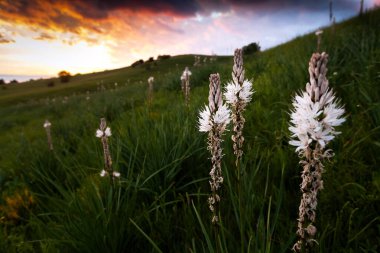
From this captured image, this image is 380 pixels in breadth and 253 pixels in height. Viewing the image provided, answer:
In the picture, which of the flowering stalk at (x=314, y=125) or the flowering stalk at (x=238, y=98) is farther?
the flowering stalk at (x=238, y=98)

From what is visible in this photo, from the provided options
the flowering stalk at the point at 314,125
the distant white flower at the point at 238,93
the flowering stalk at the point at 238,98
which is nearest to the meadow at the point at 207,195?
the flowering stalk at the point at 238,98

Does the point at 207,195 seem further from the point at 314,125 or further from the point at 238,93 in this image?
the point at 314,125

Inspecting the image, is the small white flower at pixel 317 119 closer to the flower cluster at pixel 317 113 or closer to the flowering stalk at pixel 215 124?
the flower cluster at pixel 317 113

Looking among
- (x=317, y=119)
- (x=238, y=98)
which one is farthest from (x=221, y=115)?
(x=317, y=119)

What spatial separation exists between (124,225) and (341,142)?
2.92 m

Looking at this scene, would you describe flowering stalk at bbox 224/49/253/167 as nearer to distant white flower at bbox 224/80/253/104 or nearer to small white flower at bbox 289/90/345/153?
distant white flower at bbox 224/80/253/104

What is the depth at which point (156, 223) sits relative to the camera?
3.09 m

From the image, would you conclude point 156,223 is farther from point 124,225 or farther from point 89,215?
point 89,215

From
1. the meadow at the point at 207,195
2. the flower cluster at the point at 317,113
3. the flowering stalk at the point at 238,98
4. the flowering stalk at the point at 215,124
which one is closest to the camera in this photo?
the flower cluster at the point at 317,113

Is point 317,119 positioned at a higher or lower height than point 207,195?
higher

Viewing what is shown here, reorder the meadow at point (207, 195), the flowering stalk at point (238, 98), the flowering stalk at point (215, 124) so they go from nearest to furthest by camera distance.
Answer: the flowering stalk at point (215, 124)
the flowering stalk at point (238, 98)
the meadow at point (207, 195)

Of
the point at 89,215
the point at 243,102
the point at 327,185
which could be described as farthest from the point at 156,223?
the point at 327,185

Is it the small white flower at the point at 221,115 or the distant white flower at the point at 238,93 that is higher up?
the distant white flower at the point at 238,93

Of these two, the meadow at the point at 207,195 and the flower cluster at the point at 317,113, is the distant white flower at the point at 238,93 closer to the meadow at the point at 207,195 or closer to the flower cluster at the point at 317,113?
the meadow at the point at 207,195
